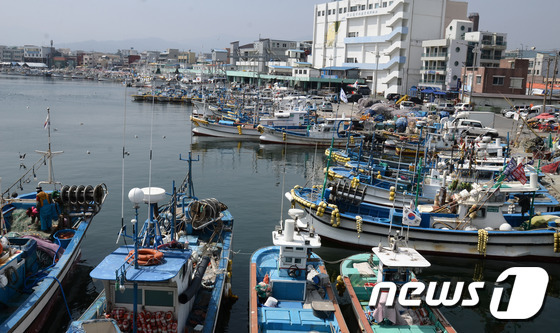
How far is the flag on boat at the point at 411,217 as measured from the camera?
19.9m

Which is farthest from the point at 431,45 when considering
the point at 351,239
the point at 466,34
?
the point at 351,239

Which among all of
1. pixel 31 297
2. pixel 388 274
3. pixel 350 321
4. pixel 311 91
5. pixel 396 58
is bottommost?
pixel 350 321

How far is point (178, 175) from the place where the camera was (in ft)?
117

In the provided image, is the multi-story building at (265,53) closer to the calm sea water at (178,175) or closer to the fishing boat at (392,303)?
the calm sea water at (178,175)

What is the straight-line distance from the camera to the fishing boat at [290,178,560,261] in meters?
19.9

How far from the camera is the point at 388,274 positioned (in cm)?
1428

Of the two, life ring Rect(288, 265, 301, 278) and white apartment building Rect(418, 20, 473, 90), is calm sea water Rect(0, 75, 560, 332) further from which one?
white apartment building Rect(418, 20, 473, 90)

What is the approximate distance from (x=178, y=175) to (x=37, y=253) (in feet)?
64.3

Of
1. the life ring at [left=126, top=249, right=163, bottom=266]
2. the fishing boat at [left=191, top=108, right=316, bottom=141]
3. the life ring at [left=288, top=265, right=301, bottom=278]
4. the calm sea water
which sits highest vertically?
the fishing boat at [left=191, top=108, right=316, bottom=141]

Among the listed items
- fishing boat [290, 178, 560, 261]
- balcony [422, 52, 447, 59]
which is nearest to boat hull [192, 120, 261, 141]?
fishing boat [290, 178, 560, 261]

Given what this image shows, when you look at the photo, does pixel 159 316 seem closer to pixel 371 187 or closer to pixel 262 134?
pixel 371 187

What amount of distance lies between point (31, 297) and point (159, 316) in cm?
438

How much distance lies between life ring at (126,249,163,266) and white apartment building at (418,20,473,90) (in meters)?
70.2

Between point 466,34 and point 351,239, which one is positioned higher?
point 466,34
